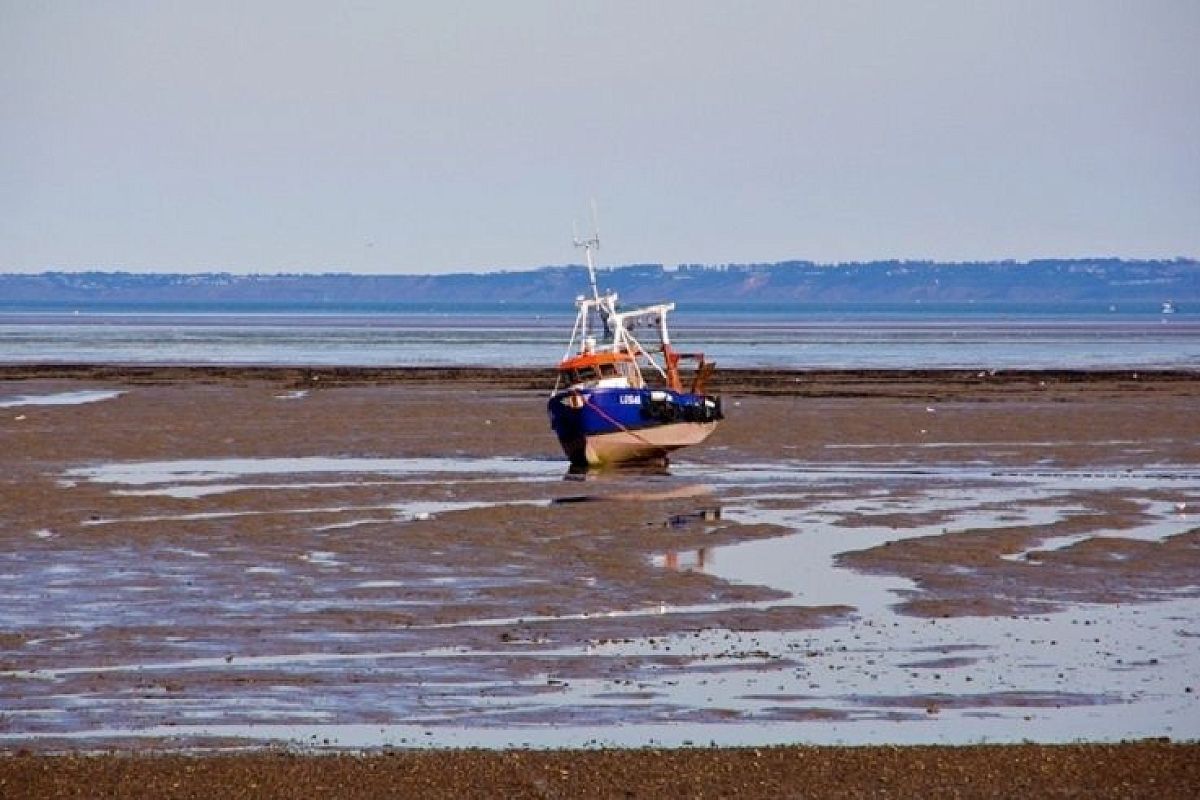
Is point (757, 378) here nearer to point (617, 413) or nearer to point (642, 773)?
point (617, 413)

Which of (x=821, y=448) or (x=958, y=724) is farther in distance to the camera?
(x=821, y=448)

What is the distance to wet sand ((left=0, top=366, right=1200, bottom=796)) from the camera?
618 inches

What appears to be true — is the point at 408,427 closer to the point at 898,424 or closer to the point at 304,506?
Result: the point at 898,424

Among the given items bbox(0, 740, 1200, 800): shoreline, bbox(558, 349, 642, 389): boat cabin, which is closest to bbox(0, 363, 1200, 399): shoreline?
bbox(558, 349, 642, 389): boat cabin

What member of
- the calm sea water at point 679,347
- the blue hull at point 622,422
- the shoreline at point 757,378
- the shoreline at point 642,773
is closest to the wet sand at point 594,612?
the shoreline at point 642,773

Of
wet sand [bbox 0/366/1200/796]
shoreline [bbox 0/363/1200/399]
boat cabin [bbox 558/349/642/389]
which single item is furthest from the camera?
shoreline [bbox 0/363/1200/399]

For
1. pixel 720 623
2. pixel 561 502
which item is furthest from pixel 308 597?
pixel 561 502

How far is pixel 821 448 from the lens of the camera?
4872 centimetres

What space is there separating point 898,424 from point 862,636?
113 ft

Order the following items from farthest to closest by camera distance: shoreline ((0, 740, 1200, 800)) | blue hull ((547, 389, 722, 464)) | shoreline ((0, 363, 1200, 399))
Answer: shoreline ((0, 363, 1200, 399)) < blue hull ((547, 389, 722, 464)) < shoreline ((0, 740, 1200, 800))

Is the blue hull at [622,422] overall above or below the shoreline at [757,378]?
above

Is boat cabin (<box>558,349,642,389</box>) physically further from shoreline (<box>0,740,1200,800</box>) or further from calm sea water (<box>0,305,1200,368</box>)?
calm sea water (<box>0,305,1200,368</box>)

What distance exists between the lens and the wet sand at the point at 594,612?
15695 millimetres

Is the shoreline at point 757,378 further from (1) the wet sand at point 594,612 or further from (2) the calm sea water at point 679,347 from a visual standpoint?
(1) the wet sand at point 594,612
